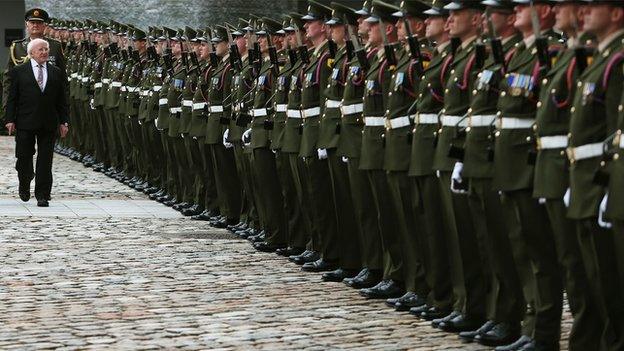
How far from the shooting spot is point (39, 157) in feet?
60.4

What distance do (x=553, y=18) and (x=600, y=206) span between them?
4.82 feet

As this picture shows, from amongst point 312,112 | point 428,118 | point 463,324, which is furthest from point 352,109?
point 463,324

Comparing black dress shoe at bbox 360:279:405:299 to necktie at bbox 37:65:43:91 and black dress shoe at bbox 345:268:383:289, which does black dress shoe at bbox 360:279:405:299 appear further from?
necktie at bbox 37:65:43:91

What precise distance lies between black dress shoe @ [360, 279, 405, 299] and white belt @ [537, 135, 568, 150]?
2.90m

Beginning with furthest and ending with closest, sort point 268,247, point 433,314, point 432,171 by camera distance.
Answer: point 268,247, point 433,314, point 432,171

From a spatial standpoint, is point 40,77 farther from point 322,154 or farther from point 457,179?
point 457,179

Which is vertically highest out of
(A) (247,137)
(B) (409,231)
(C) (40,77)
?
(C) (40,77)

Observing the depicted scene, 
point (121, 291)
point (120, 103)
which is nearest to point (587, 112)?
point (121, 291)

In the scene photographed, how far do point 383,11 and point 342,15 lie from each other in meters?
1.13

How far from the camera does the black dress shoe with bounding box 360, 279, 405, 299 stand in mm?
11141

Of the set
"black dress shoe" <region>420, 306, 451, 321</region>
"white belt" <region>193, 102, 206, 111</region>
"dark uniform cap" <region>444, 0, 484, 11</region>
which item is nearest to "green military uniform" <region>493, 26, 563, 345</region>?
"dark uniform cap" <region>444, 0, 484, 11</region>

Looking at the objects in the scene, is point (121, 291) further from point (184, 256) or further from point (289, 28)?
point (289, 28)

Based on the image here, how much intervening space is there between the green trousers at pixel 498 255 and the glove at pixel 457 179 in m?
0.09

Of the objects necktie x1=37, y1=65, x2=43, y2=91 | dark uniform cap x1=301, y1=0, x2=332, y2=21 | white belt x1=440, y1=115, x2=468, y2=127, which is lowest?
white belt x1=440, y1=115, x2=468, y2=127
